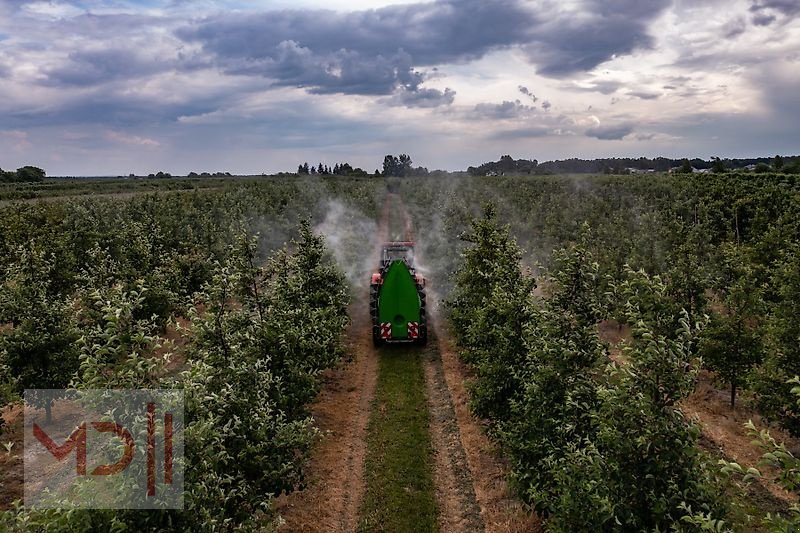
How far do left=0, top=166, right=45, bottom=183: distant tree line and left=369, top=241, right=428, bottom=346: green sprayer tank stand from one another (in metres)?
122

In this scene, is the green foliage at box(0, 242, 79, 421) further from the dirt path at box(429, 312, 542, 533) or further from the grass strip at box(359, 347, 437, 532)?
the dirt path at box(429, 312, 542, 533)

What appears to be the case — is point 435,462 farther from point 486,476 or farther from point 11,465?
point 11,465

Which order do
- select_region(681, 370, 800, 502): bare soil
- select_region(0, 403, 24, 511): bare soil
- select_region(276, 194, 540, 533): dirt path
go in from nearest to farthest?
1. select_region(276, 194, 540, 533): dirt path
2. select_region(0, 403, 24, 511): bare soil
3. select_region(681, 370, 800, 502): bare soil

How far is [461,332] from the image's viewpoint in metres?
27.8

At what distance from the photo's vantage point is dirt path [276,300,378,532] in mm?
16984

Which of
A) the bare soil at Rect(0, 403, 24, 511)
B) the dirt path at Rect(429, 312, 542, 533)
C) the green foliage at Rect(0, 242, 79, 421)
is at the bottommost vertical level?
the bare soil at Rect(0, 403, 24, 511)

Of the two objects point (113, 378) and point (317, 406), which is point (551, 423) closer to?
point (113, 378)

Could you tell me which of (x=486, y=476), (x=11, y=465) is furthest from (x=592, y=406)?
(x=11, y=465)

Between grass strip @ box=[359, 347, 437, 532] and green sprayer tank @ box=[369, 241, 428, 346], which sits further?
green sprayer tank @ box=[369, 241, 428, 346]

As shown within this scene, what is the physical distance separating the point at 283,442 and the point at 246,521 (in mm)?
2226

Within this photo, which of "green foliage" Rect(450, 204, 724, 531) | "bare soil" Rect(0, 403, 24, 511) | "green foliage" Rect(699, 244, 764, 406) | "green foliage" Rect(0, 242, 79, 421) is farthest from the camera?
"green foliage" Rect(699, 244, 764, 406)

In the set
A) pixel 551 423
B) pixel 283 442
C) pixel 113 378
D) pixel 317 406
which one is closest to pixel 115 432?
pixel 113 378

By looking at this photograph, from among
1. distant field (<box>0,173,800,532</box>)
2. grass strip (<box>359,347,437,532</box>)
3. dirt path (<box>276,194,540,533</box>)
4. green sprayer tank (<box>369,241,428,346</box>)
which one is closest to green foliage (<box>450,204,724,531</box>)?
distant field (<box>0,173,800,532</box>)

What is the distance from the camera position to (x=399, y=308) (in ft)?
98.4
